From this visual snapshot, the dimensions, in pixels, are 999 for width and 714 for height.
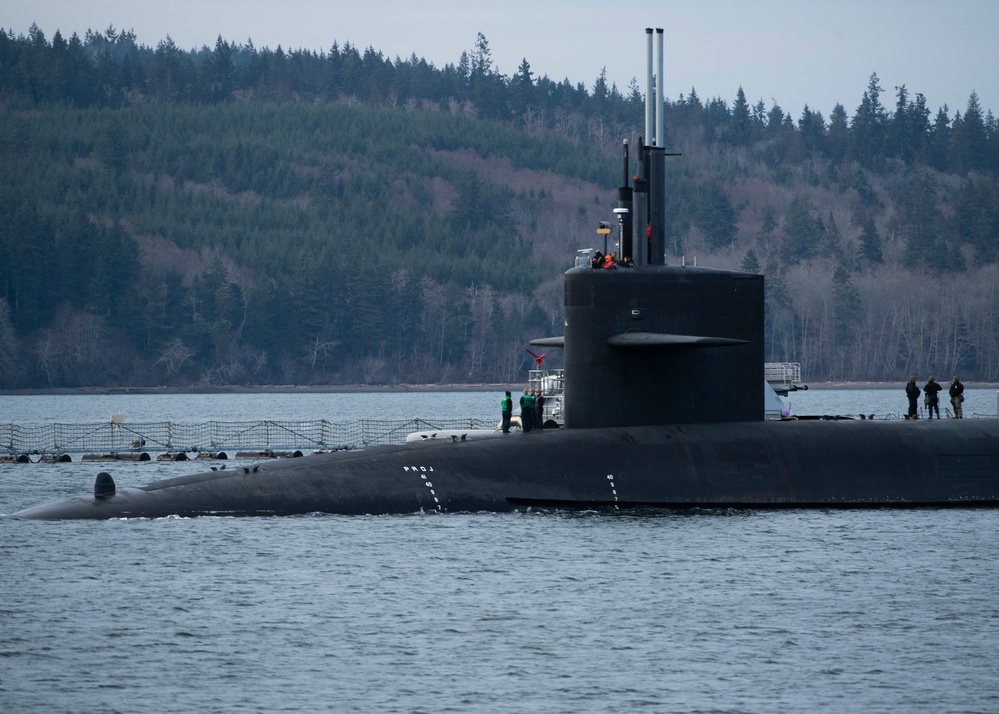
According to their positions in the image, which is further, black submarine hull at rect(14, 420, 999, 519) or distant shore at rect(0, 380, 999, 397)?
distant shore at rect(0, 380, 999, 397)

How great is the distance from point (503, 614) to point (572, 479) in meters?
6.10

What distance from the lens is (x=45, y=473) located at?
4769 centimetres

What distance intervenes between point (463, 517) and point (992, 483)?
10.9 m

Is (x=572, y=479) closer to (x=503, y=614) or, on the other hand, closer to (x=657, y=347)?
(x=657, y=347)

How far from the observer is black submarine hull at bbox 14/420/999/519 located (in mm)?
28344

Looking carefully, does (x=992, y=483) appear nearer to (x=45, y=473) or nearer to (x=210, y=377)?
(x=45, y=473)

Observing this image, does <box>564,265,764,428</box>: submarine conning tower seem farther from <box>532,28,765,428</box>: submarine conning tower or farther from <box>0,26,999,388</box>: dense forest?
<box>0,26,999,388</box>: dense forest

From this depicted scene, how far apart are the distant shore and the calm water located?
118 meters

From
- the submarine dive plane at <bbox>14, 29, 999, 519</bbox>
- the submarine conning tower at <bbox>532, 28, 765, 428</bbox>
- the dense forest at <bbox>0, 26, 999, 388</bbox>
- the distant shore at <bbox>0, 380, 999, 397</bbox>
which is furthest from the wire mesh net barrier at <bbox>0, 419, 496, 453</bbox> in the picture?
the dense forest at <bbox>0, 26, 999, 388</bbox>

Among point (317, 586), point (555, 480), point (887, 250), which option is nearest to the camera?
point (317, 586)

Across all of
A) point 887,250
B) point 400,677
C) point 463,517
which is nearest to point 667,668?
point 400,677

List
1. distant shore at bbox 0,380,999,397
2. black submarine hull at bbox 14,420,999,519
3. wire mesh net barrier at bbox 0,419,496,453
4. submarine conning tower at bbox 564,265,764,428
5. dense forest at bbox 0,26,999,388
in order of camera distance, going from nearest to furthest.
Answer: black submarine hull at bbox 14,420,999,519, submarine conning tower at bbox 564,265,764,428, wire mesh net barrier at bbox 0,419,496,453, distant shore at bbox 0,380,999,397, dense forest at bbox 0,26,999,388

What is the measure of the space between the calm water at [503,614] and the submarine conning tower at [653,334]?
2.14 metres

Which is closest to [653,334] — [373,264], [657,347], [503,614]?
[657,347]
